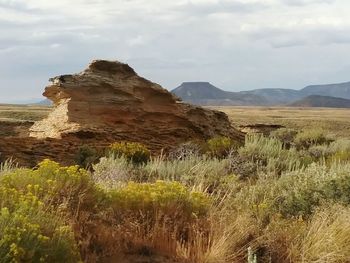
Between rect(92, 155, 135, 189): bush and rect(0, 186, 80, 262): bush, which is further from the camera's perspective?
rect(92, 155, 135, 189): bush

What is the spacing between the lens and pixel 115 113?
21.5 meters

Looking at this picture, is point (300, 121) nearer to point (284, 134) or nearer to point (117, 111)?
point (284, 134)

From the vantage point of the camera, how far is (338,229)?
7.12m

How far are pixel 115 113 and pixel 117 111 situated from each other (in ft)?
0.34

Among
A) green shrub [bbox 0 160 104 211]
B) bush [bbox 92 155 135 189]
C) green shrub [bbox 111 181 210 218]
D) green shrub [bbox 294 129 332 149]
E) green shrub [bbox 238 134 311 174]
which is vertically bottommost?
green shrub [bbox 294 129 332 149]

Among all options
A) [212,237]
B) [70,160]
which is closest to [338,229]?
[212,237]

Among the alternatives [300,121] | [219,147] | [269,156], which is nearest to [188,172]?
[269,156]

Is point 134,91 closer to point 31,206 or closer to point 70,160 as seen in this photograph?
point 70,160

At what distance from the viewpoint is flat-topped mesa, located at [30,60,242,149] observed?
2070 centimetres

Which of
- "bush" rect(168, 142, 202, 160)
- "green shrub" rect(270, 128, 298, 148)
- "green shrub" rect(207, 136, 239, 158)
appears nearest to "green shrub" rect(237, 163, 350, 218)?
"bush" rect(168, 142, 202, 160)

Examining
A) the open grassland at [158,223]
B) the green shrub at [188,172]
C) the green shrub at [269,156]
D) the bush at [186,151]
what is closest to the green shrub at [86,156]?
the bush at [186,151]

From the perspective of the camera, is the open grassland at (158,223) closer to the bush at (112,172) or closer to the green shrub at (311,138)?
the bush at (112,172)

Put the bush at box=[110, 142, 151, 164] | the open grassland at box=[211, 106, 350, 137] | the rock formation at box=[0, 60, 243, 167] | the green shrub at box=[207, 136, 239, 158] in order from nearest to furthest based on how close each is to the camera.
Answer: the bush at box=[110, 142, 151, 164] < the green shrub at box=[207, 136, 239, 158] < the rock formation at box=[0, 60, 243, 167] < the open grassland at box=[211, 106, 350, 137]

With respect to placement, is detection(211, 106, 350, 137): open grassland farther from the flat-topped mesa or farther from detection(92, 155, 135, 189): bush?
detection(92, 155, 135, 189): bush
